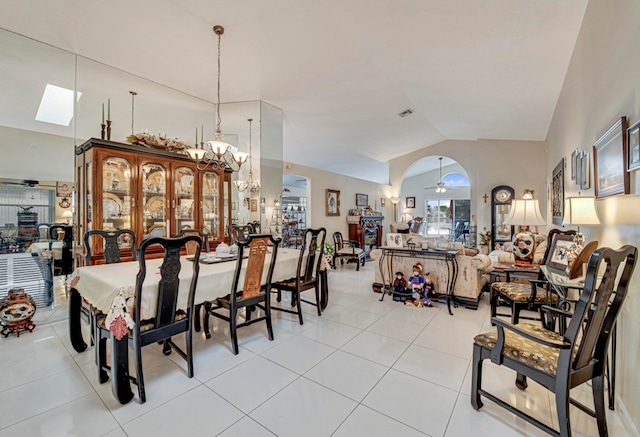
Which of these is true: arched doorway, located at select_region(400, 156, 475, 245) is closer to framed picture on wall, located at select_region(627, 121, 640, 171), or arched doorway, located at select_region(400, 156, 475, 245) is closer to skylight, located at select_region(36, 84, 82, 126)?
framed picture on wall, located at select_region(627, 121, 640, 171)

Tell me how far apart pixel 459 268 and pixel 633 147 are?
7.83 feet

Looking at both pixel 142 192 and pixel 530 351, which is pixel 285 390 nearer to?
pixel 530 351

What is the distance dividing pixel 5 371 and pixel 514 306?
14.4 feet

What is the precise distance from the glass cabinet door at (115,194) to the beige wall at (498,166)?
7.30 m

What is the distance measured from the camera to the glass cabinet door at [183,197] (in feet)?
12.9

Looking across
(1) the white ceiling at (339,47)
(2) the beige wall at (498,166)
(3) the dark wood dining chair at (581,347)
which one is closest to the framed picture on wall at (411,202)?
(2) the beige wall at (498,166)

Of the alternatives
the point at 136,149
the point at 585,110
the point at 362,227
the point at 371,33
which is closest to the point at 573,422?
the point at 585,110

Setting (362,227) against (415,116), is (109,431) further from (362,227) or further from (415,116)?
(362,227)

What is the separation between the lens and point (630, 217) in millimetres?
1679

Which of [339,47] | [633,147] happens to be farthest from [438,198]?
[633,147]

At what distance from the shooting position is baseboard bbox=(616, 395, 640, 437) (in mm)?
1477

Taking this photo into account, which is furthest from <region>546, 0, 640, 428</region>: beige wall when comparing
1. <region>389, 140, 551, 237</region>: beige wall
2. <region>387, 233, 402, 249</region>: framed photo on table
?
<region>389, 140, 551, 237</region>: beige wall

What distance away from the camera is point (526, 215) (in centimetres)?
320

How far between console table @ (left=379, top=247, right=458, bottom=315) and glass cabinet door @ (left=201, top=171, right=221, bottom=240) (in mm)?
2654
